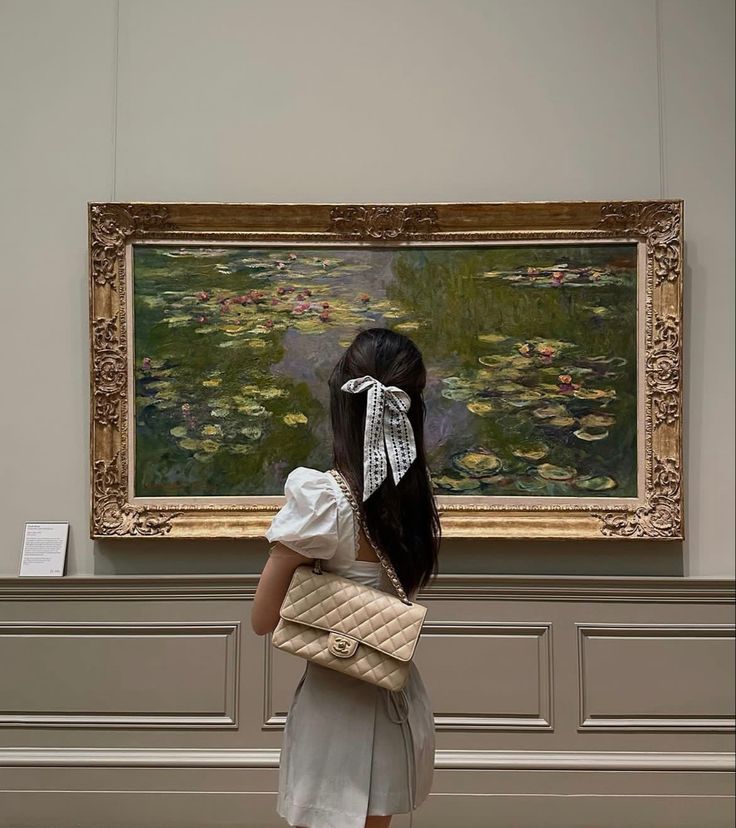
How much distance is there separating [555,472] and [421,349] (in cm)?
84

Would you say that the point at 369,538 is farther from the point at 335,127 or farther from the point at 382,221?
the point at 335,127

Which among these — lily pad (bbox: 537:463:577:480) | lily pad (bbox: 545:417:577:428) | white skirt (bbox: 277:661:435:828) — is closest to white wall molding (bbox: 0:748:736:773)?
lily pad (bbox: 537:463:577:480)

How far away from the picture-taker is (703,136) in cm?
398

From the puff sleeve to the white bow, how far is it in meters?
0.10

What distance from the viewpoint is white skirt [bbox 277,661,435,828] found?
6.56 feet

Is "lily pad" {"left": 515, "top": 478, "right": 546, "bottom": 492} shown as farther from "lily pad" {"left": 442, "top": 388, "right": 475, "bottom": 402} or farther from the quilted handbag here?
the quilted handbag

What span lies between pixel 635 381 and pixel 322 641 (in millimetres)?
2356

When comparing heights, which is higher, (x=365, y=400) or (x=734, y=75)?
(x=734, y=75)

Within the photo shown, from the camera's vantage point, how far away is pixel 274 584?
2.12 metres

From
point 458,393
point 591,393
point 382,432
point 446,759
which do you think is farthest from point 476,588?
point 382,432

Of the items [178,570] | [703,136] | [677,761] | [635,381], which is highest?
[703,136]

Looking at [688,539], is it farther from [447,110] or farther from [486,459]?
[447,110]

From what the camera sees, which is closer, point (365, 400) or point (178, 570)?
point (365, 400)

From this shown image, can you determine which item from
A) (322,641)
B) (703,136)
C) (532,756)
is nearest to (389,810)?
(322,641)
